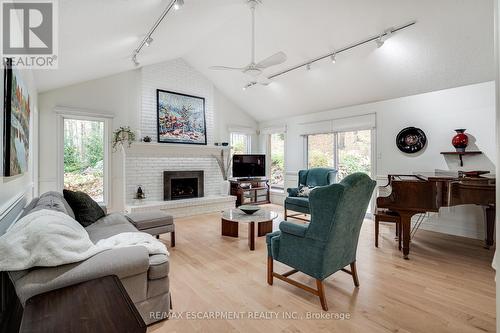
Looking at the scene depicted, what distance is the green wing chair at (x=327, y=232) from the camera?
1962 mm

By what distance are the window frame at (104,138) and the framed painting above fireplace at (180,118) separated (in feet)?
3.35

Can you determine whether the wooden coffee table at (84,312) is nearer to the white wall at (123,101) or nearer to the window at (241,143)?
the white wall at (123,101)

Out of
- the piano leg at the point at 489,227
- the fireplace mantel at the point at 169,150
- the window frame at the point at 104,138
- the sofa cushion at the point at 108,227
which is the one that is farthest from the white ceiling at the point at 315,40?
the sofa cushion at the point at 108,227

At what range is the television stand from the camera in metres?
6.41

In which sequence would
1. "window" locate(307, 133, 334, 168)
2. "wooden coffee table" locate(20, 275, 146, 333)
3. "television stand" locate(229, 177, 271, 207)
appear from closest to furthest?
"wooden coffee table" locate(20, 275, 146, 333), "window" locate(307, 133, 334, 168), "television stand" locate(229, 177, 271, 207)

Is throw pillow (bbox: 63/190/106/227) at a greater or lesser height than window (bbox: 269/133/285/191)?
lesser

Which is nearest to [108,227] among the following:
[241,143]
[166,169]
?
[166,169]

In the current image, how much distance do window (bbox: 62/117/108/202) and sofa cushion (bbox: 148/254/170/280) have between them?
3.88 meters

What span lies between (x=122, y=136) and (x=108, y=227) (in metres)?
2.81

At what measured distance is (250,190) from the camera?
260 inches

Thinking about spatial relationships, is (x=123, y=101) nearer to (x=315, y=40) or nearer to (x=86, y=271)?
(x=315, y=40)

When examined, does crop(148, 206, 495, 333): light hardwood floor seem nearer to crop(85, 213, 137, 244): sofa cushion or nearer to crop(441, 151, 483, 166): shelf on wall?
crop(85, 213, 137, 244): sofa cushion

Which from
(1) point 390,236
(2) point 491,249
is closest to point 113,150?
(1) point 390,236

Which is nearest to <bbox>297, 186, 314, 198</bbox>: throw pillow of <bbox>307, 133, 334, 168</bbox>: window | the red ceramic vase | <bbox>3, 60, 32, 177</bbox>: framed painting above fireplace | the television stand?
<bbox>307, 133, 334, 168</bbox>: window
